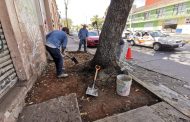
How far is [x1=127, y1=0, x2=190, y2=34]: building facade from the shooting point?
1095 inches

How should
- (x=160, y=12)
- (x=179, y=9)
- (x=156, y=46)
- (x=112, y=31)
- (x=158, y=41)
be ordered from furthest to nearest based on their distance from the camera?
1. (x=160, y=12)
2. (x=179, y=9)
3. (x=156, y=46)
4. (x=158, y=41)
5. (x=112, y=31)

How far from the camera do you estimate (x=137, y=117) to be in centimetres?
264

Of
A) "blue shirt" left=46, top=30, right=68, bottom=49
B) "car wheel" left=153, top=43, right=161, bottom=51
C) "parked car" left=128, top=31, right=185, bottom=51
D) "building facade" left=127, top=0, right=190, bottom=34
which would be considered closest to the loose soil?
"blue shirt" left=46, top=30, right=68, bottom=49

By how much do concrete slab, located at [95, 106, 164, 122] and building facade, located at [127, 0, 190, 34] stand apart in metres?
29.5

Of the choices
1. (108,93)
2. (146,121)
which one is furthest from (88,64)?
(146,121)

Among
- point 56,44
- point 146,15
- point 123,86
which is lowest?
point 123,86

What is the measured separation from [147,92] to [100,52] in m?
1.65

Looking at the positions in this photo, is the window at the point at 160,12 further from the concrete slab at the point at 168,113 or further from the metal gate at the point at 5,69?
the metal gate at the point at 5,69

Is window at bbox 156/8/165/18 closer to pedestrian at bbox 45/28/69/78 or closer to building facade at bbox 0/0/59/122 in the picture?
pedestrian at bbox 45/28/69/78

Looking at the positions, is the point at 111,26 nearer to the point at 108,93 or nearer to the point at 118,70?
the point at 118,70

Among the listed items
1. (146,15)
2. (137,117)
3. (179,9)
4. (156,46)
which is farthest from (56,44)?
(146,15)

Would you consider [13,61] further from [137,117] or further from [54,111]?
[137,117]

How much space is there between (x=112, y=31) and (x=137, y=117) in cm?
227

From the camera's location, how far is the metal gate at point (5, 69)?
9.34 feet
